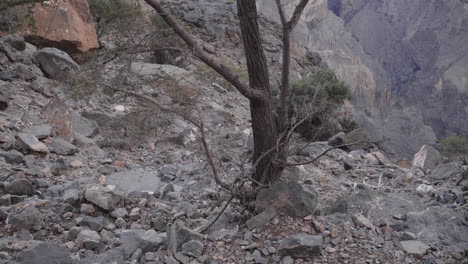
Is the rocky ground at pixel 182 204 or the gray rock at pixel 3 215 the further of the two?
the gray rock at pixel 3 215

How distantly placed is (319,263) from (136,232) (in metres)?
1.42

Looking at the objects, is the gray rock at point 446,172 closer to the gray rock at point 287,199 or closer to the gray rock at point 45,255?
the gray rock at point 287,199

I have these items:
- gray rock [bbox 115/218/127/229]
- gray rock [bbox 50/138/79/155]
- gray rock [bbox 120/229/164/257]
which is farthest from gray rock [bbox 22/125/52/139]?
gray rock [bbox 120/229/164/257]

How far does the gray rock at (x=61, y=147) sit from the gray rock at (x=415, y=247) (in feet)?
14.4

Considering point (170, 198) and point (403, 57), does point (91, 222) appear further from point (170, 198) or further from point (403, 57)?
point (403, 57)

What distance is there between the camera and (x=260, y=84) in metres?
3.52

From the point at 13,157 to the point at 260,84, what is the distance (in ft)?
10.2

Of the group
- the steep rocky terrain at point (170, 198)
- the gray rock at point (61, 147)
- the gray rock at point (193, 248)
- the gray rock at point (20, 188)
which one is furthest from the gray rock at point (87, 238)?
the gray rock at point (61, 147)

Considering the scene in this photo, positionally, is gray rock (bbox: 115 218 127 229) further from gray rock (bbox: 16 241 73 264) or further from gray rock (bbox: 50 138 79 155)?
gray rock (bbox: 50 138 79 155)

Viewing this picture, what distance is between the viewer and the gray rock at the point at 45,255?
2.41 m

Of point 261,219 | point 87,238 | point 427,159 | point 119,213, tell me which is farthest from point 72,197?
point 427,159

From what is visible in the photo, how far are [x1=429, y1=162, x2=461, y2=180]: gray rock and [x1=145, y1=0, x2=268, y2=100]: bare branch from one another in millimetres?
3079

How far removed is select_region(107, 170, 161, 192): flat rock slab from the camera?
15.8 ft

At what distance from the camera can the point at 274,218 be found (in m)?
3.32
